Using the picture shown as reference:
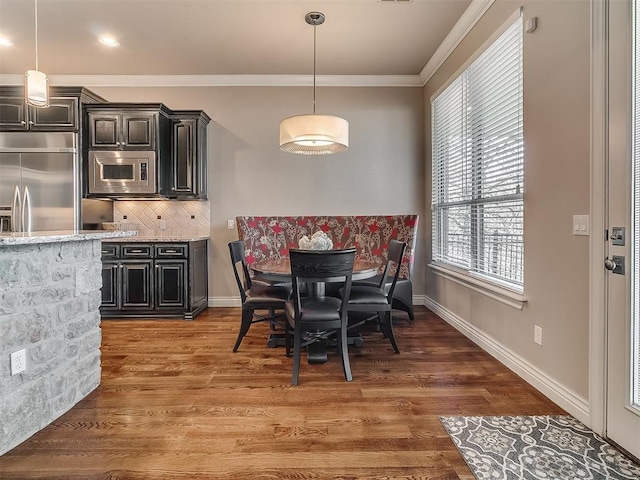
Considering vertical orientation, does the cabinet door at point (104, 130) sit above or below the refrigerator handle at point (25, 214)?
above

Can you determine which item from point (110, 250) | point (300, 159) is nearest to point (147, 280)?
point (110, 250)

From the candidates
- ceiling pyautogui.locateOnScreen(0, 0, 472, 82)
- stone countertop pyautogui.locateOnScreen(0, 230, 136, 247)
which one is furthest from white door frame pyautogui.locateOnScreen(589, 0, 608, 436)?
stone countertop pyautogui.locateOnScreen(0, 230, 136, 247)

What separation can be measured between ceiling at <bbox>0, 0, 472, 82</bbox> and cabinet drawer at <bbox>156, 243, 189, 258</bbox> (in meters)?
2.18

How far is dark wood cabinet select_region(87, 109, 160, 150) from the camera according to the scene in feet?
13.2

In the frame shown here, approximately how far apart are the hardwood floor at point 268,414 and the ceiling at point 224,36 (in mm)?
3045

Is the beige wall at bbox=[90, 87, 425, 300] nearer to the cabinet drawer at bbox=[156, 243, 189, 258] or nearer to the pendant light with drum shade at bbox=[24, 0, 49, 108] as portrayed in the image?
the cabinet drawer at bbox=[156, 243, 189, 258]

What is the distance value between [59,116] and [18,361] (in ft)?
11.0

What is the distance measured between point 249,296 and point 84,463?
1.56 m

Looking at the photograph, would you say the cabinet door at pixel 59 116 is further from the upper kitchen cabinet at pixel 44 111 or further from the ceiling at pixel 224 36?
the ceiling at pixel 224 36

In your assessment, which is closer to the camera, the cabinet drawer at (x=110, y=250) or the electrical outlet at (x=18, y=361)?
the electrical outlet at (x=18, y=361)

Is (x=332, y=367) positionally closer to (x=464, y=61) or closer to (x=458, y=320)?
(x=458, y=320)

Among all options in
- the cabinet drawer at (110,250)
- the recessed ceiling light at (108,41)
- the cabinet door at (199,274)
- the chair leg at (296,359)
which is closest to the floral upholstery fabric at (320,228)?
the cabinet door at (199,274)

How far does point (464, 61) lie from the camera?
3.34 m

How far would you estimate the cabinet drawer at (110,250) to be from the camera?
3.95 m
